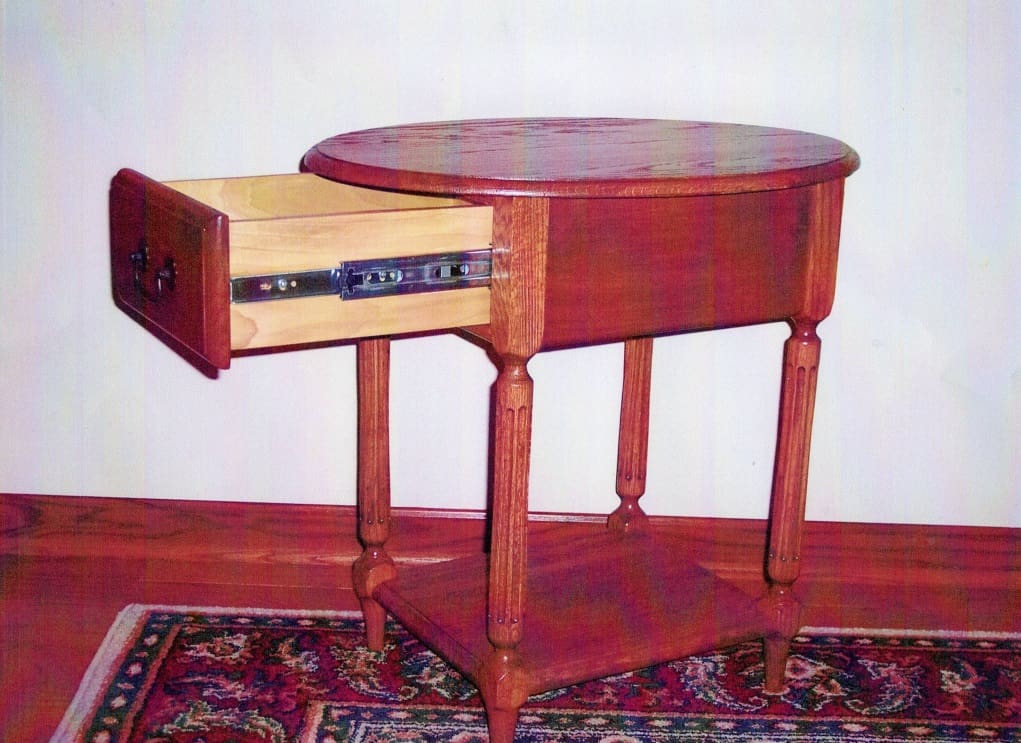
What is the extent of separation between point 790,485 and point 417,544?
0.67 m

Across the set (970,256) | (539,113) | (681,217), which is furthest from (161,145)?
(970,256)

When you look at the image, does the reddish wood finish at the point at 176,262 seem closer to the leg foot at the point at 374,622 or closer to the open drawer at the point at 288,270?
the open drawer at the point at 288,270

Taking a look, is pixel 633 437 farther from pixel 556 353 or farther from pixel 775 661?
pixel 775 661

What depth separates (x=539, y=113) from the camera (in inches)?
72.4

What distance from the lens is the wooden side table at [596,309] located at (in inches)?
50.1

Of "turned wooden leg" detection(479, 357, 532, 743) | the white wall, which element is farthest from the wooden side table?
the white wall

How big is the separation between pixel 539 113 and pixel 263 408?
2.03ft

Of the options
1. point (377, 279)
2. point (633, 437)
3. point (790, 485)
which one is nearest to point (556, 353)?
point (633, 437)

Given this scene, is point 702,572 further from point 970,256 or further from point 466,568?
point 970,256

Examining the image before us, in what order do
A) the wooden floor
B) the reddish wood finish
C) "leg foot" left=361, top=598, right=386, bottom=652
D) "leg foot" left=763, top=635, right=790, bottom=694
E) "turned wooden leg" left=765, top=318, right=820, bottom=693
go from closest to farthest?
the reddish wood finish, "turned wooden leg" left=765, top=318, right=820, bottom=693, "leg foot" left=763, top=635, right=790, bottom=694, "leg foot" left=361, top=598, right=386, bottom=652, the wooden floor

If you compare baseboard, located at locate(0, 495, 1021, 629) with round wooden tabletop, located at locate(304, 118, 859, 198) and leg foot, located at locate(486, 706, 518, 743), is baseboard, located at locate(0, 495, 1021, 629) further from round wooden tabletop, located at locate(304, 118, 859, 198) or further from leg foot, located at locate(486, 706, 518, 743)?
round wooden tabletop, located at locate(304, 118, 859, 198)

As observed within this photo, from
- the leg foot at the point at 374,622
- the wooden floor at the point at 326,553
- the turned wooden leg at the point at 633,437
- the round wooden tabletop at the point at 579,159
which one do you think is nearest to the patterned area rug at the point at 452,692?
the leg foot at the point at 374,622

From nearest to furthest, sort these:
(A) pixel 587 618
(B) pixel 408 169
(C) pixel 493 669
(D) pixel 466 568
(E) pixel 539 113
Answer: (B) pixel 408 169 → (C) pixel 493 669 → (A) pixel 587 618 → (D) pixel 466 568 → (E) pixel 539 113

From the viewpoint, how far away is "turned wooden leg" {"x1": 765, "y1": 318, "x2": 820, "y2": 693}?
5.07ft
